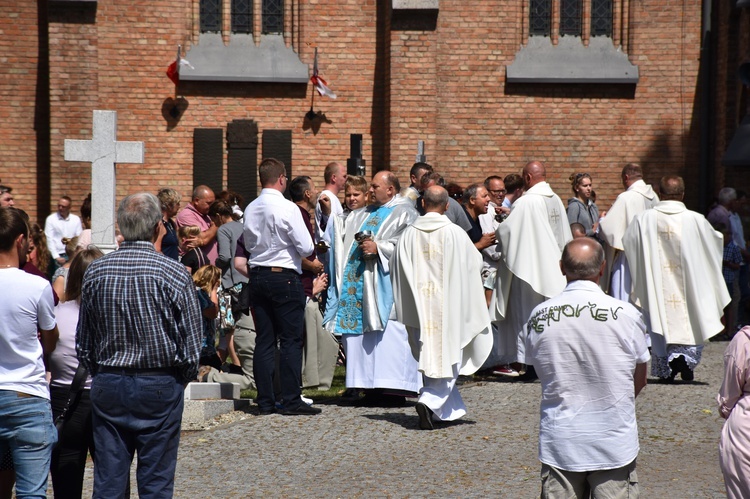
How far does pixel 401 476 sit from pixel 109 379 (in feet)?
8.81

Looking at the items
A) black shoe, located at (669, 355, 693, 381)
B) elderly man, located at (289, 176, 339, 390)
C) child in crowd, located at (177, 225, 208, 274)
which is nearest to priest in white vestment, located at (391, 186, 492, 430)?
elderly man, located at (289, 176, 339, 390)

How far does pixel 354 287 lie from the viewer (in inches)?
380

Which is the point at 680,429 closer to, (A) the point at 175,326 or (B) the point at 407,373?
(B) the point at 407,373

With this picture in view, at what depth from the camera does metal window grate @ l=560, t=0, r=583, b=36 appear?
18.5 meters

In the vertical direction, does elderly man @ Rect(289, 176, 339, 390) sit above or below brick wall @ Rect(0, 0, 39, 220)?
below

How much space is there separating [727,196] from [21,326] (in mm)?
12859

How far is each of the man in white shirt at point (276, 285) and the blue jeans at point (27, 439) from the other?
3885 millimetres

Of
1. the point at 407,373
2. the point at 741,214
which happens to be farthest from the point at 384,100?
the point at 407,373

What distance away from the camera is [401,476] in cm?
719

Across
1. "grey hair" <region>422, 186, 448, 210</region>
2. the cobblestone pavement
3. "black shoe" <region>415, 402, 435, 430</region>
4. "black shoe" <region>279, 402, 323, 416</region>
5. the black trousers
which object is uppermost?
"grey hair" <region>422, 186, 448, 210</region>

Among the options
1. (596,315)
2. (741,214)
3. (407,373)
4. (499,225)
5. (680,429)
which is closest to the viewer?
(596,315)

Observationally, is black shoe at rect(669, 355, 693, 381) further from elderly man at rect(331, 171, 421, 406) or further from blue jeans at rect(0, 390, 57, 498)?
blue jeans at rect(0, 390, 57, 498)

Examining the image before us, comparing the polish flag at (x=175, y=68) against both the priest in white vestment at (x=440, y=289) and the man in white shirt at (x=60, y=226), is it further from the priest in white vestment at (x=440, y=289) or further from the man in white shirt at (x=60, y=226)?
the priest in white vestment at (x=440, y=289)

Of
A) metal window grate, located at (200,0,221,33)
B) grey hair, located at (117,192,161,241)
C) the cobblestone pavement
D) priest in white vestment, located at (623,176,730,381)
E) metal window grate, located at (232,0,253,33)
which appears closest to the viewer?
grey hair, located at (117,192,161,241)
